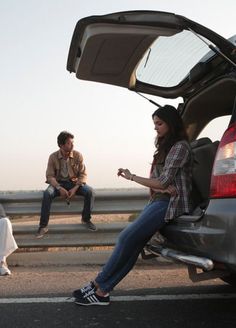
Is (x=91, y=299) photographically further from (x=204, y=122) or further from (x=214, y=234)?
(x=204, y=122)

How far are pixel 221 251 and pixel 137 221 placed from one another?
112 cm

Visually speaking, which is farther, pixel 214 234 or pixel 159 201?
pixel 159 201

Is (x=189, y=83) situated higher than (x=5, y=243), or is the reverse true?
(x=189, y=83)

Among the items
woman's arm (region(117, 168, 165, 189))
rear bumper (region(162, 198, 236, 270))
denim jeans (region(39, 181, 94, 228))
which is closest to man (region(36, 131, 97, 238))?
denim jeans (region(39, 181, 94, 228))

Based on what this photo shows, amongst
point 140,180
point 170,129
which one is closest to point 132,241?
point 140,180

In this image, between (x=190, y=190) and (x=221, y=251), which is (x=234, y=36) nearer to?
(x=190, y=190)

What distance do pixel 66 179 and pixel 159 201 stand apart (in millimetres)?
3124

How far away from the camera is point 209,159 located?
14.1 ft

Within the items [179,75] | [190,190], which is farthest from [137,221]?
[179,75]

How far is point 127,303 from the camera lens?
437 centimetres

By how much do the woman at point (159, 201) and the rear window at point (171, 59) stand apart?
468 mm

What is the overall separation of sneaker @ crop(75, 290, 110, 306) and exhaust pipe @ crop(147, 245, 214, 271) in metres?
0.58

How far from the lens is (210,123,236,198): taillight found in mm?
3177

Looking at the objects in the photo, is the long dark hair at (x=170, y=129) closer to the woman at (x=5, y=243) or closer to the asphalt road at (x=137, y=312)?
the asphalt road at (x=137, y=312)
